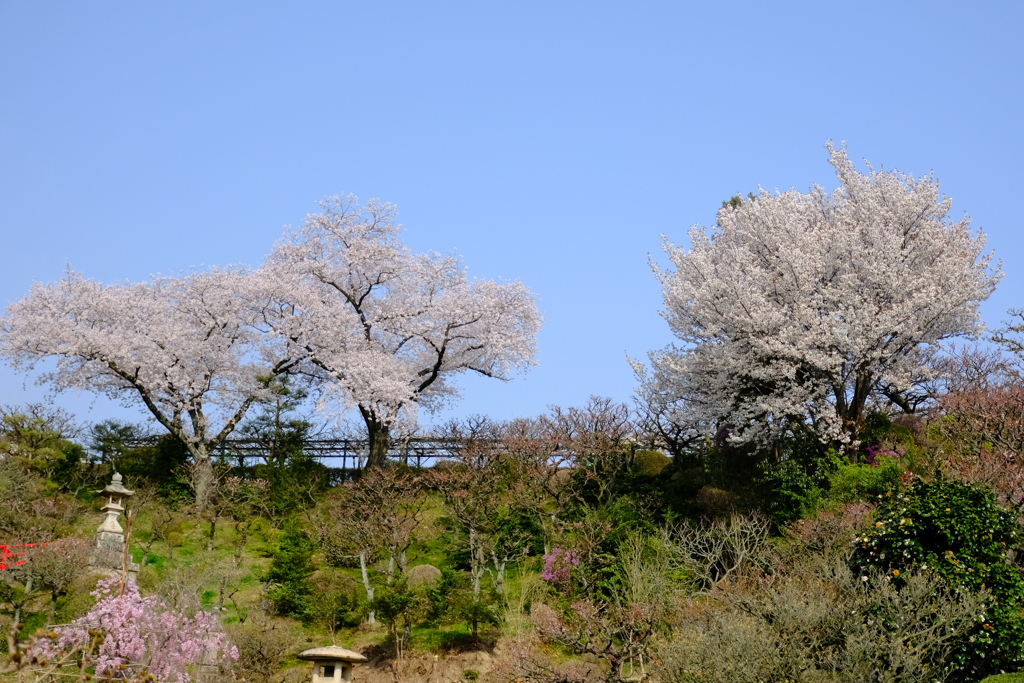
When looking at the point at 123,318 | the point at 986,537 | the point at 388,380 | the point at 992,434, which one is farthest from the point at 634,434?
the point at 123,318

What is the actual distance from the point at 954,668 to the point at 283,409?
1859 cm

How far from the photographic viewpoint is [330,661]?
48.8ft

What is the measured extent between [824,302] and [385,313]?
11.3 meters

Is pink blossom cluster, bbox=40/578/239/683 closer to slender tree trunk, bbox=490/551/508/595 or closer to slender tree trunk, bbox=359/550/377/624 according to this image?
slender tree trunk, bbox=359/550/377/624

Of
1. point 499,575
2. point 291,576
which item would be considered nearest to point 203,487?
point 291,576

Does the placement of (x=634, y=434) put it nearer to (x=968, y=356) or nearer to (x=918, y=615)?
(x=968, y=356)

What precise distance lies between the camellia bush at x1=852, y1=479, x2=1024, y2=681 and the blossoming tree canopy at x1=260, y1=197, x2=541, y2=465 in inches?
559

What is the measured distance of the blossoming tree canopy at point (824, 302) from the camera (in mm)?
21438

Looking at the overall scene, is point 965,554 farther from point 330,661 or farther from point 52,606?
point 52,606

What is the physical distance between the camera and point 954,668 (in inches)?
501

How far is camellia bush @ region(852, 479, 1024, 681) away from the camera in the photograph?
12703 millimetres

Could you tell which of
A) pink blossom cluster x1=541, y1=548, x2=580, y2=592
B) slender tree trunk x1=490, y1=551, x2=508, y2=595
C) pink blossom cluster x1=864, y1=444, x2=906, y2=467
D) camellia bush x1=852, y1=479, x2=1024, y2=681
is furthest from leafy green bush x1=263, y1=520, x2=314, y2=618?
pink blossom cluster x1=864, y1=444, x2=906, y2=467

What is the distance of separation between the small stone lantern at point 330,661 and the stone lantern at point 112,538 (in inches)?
230

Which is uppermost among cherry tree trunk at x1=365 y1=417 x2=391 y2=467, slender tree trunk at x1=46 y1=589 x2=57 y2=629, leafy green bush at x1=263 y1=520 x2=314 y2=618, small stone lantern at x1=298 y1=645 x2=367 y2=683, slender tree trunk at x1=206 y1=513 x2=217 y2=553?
cherry tree trunk at x1=365 y1=417 x2=391 y2=467
